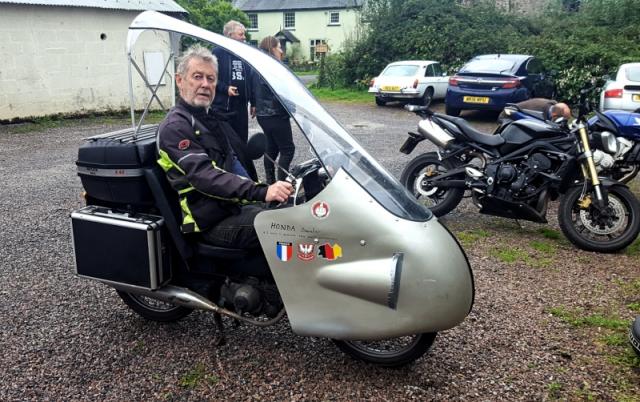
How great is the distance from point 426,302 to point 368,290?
28 cm

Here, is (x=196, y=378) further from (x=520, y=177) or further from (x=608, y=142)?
(x=608, y=142)

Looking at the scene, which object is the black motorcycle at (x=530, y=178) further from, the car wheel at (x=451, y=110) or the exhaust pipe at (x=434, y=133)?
the car wheel at (x=451, y=110)

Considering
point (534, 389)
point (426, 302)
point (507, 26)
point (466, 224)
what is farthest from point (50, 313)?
point (507, 26)

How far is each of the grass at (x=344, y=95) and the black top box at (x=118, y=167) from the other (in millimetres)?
15647

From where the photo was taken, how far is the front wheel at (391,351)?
291cm

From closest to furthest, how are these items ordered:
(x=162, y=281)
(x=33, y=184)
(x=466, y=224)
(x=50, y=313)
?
1. (x=162, y=281)
2. (x=50, y=313)
3. (x=466, y=224)
4. (x=33, y=184)

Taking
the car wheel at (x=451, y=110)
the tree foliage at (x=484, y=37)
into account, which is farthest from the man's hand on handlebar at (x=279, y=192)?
the tree foliage at (x=484, y=37)

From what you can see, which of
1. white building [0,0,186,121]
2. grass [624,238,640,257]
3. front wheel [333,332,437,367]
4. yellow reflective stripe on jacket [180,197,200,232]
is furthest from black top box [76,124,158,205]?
white building [0,0,186,121]

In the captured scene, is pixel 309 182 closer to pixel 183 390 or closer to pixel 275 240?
pixel 275 240

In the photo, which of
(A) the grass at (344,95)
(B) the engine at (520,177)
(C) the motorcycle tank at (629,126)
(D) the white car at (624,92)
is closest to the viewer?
(B) the engine at (520,177)

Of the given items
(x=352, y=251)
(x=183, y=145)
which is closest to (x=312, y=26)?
(x=183, y=145)

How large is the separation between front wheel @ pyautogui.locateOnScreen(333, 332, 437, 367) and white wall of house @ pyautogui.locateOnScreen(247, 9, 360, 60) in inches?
1722

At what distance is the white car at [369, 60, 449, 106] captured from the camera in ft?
54.3

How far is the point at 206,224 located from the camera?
9.83 feet
